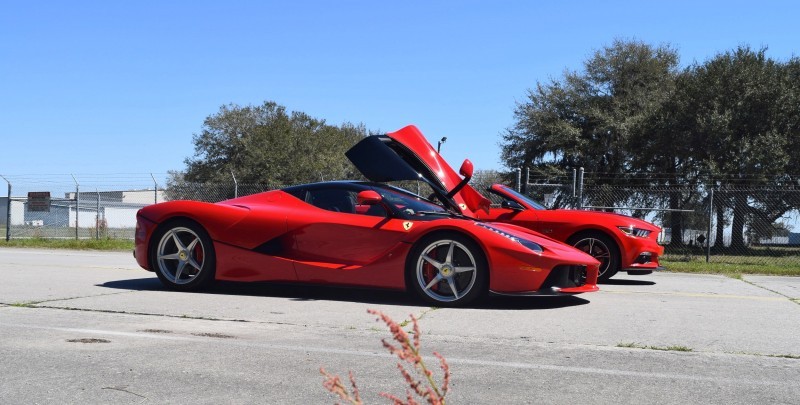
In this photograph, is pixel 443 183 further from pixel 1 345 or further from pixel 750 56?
pixel 750 56

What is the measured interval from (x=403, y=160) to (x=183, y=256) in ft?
8.29

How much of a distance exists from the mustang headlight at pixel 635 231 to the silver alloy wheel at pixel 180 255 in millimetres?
5315

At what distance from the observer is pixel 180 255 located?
25.7 ft

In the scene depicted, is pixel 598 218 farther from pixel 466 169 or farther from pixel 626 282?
pixel 466 169

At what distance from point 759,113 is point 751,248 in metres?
7.09

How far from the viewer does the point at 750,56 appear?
27.8 meters

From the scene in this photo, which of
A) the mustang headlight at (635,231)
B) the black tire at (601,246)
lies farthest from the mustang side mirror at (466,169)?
the mustang headlight at (635,231)

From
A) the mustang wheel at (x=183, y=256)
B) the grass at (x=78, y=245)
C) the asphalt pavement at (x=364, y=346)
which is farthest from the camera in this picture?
the grass at (x=78, y=245)

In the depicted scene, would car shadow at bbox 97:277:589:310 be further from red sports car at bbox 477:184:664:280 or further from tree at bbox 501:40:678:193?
tree at bbox 501:40:678:193

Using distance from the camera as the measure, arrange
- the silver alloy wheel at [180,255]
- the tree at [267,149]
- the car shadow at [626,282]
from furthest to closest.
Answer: the tree at [267,149], the car shadow at [626,282], the silver alloy wheel at [180,255]

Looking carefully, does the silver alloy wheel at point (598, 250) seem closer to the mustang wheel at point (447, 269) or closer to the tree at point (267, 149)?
the mustang wheel at point (447, 269)

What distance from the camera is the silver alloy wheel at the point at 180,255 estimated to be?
25.6 ft

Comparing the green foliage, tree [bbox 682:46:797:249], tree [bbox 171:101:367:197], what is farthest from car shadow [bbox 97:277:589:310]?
tree [bbox 171:101:367:197]

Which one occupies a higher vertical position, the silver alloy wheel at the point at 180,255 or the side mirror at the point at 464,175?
the side mirror at the point at 464,175
